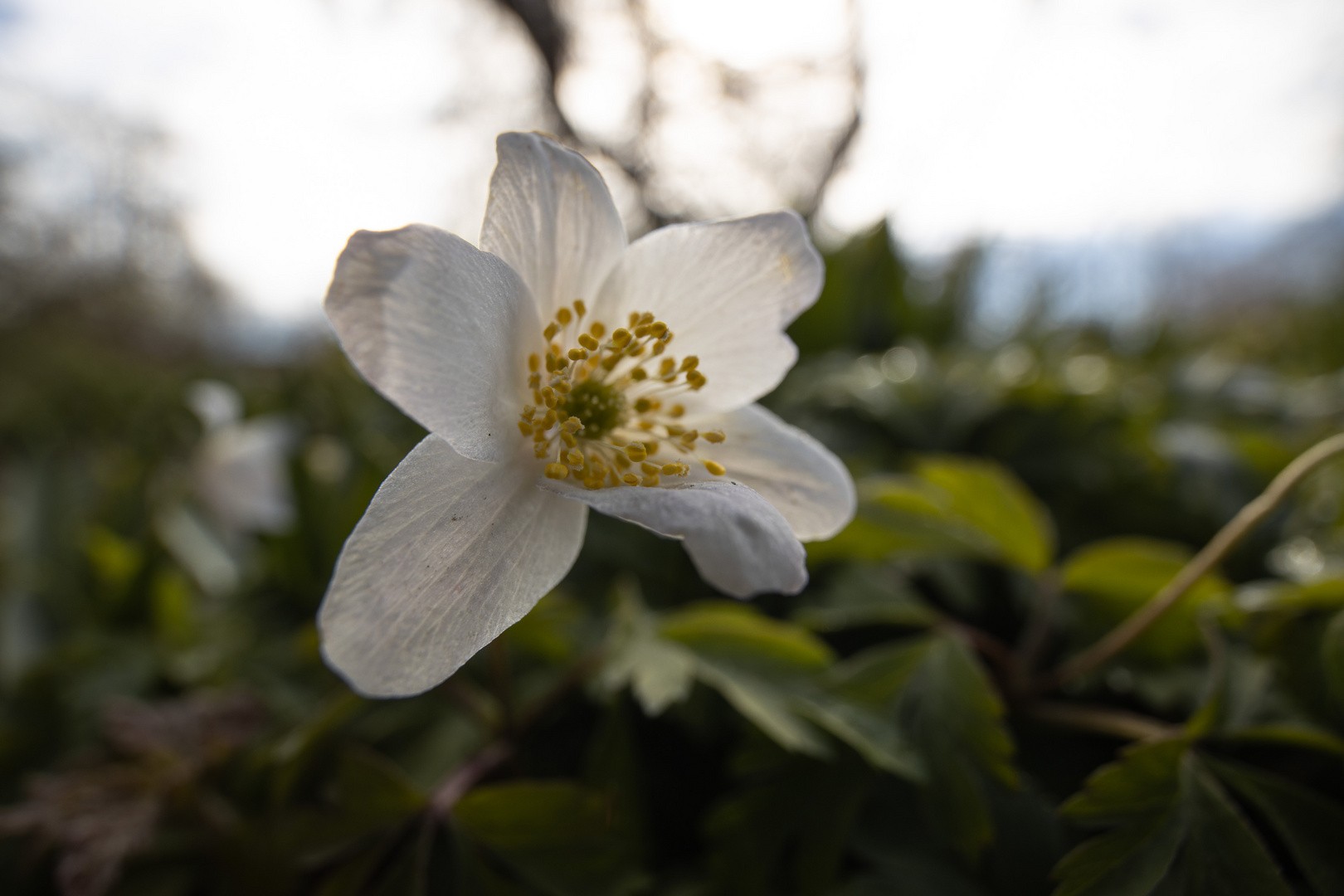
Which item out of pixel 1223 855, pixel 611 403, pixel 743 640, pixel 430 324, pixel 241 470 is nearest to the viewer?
pixel 430 324

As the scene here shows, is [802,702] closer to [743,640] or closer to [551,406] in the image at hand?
[743,640]

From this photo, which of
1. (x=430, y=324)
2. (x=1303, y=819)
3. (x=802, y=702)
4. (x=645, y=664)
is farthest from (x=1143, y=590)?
(x=430, y=324)

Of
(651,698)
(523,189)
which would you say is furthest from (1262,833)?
(523,189)

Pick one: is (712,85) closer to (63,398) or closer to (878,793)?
(63,398)

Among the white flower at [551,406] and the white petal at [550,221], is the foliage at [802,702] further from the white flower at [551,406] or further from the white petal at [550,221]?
the white petal at [550,221]

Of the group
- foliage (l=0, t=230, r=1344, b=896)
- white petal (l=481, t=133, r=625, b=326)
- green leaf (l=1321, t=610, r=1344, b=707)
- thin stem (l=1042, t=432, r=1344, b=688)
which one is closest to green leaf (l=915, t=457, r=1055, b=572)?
foliage (l=0, t=230, r=1344, b=896)

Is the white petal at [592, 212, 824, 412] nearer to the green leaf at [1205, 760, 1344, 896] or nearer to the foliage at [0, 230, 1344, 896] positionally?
the foliage at [0, 230, 1344, 896]
